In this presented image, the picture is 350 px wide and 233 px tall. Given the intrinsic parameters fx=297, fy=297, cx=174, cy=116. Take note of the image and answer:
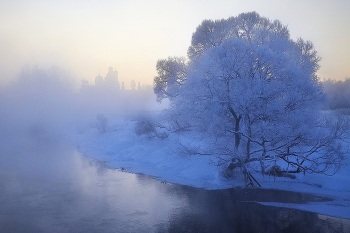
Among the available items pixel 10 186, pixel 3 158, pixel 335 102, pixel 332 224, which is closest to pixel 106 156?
pixel 3 158

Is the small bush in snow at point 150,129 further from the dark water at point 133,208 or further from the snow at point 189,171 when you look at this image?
the dark water at point 133,208

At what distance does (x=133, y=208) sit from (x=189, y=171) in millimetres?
7120

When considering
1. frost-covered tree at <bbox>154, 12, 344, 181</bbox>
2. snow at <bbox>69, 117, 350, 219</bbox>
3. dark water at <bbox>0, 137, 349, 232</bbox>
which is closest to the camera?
Result: dark water at <bbox>0, 137, 349, 232</bbox>

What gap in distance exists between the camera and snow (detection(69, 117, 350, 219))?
545 inches

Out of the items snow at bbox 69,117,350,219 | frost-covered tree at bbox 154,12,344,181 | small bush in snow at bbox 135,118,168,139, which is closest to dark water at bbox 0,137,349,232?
snow at bbox 69,117,350,219

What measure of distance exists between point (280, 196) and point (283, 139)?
119 inches

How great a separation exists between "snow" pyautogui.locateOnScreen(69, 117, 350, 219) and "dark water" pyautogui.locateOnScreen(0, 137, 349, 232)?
3.28 ft

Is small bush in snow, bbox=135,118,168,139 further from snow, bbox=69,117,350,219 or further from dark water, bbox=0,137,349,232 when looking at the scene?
dark water, bbox=0,137,349,232

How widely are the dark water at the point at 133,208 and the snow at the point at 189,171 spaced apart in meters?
1.00

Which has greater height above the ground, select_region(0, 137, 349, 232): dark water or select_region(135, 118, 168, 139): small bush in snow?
select_region(135, 118, 168, 139): small bush in snow

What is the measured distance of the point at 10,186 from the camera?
15.9m

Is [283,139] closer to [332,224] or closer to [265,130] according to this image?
[265,130]

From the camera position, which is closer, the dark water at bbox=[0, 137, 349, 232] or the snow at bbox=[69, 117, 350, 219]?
the dark water at bbox=[0, 137, 349, 232]

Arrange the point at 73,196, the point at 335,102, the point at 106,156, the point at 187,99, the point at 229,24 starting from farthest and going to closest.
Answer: the point at 335,102 → the point at 106,156 → the point at 229,24 → the point at 187,99 → the point at 73,196
